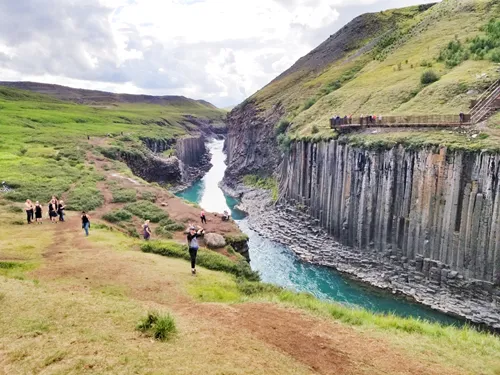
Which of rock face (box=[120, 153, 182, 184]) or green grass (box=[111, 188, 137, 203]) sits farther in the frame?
rock face (box=[120, 153, 182, 184])

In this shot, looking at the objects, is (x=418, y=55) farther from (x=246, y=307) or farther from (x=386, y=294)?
(x=246, y=307)

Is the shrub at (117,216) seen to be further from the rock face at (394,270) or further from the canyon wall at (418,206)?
the canyon wall at (418,206)

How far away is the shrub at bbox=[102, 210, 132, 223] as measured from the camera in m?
33.9

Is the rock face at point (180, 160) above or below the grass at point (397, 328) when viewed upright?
above

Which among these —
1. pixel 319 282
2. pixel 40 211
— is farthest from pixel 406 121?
pixel 40 211

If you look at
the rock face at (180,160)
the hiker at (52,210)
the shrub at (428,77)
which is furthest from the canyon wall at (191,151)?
the hiker at (52,210)

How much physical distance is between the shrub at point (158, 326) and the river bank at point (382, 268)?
77.5ft

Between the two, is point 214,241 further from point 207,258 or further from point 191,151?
point 191,151

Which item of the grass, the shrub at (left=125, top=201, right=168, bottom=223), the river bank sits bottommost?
the river bank

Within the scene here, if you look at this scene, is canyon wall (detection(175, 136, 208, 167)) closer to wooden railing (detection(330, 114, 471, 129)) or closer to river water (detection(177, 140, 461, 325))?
river water (detection(177, 140, 461, 325))

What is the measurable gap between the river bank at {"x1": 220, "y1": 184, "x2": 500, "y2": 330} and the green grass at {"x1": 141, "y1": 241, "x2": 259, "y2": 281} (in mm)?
14840

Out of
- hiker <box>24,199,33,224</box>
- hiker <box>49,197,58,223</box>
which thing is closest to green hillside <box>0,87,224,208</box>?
hiker <box>49,197,58,223</box>

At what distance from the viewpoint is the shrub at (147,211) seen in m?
34.4

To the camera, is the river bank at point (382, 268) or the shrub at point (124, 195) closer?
the river bank at point (382, 268)
